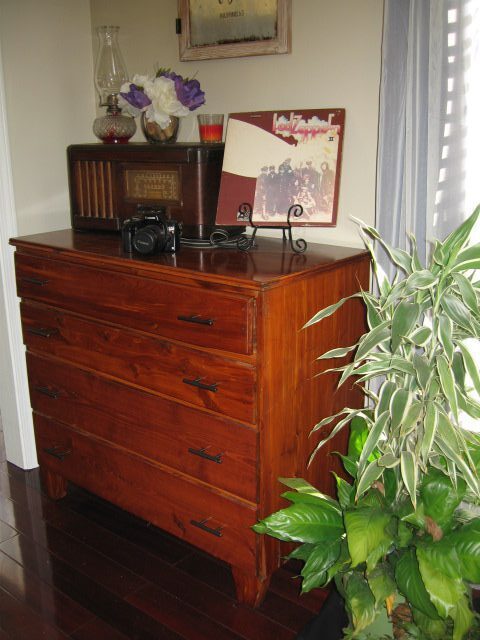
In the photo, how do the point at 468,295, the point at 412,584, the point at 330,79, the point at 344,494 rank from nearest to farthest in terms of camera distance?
the point at 468,295 < the point at 412,584 < the point at 344,494 < the point at 330,79

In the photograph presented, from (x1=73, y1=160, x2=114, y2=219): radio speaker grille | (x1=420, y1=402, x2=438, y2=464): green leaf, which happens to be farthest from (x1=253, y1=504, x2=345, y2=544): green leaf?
(x1=73, y1=160, x2=114, y2=219): radio speaker grille

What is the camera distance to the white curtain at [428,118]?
4.96ft

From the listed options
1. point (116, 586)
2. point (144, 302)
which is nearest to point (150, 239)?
point (144, 302)

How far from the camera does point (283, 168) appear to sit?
1.87 m

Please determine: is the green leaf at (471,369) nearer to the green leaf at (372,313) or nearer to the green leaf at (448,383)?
the green leaf at (448,383)

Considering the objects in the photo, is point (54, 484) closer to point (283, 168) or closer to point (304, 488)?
point (304, 488)

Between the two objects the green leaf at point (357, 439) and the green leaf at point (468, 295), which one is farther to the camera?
the green leaf at point (357, 439)

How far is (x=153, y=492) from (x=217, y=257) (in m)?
0.74

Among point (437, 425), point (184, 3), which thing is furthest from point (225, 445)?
point (184, 3)

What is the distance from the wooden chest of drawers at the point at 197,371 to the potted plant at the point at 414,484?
20 cm

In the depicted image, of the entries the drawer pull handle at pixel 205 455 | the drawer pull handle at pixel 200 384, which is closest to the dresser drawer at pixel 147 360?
the drawer pull handle at pixel 200 384

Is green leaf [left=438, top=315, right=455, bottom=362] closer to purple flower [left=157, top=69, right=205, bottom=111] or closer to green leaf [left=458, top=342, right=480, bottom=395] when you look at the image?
green leaf [left=458, top=342, right=480, bottom=395]

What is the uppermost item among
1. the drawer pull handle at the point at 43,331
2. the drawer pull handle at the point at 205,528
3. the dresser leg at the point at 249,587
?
the drawer pull handle at the point at 43,331

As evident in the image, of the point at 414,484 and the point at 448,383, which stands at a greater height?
the point at 448,383
